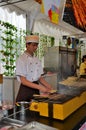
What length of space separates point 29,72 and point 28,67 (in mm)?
61

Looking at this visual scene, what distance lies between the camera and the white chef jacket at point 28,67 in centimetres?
214

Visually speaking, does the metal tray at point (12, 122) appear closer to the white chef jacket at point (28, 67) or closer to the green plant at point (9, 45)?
the white chef jacket at point (28, 67)

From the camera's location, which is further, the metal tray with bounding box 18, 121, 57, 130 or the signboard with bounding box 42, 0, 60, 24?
the signboard with bounding box 42, 0, 60, 24

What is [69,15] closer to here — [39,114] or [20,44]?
[20,44]

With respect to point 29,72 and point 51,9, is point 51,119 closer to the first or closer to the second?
point 29,72

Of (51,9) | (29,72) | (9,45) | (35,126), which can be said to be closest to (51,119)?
(35,126)

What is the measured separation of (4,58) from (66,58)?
2.27 m

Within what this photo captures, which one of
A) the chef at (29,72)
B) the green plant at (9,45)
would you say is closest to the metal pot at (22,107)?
the chef at (29,72)

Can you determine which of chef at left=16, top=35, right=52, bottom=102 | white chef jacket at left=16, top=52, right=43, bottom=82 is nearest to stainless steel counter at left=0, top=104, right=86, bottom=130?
chef at left=16, top=35, right=52, bottom=102

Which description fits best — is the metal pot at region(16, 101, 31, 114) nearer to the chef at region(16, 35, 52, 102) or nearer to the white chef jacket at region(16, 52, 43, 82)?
the chef at region(16, 35, 52, 102)

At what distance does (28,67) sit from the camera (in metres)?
2.23

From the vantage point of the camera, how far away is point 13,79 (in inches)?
155

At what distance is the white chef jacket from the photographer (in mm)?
2137

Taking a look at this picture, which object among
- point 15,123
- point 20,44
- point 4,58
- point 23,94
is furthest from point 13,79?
point 15,123
